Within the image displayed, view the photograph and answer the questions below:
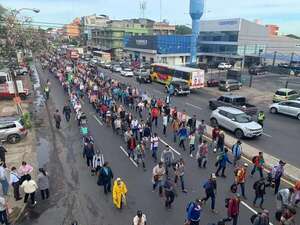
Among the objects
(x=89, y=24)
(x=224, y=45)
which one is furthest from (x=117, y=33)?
(x=89, y=24)

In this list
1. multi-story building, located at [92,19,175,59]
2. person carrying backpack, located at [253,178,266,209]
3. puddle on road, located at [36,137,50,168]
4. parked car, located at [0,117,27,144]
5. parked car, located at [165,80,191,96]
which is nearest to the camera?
person carrying backpack, located at [253,178,266,209]

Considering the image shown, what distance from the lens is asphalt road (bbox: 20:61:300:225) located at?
36.9 feet

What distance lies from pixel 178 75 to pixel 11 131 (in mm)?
25570

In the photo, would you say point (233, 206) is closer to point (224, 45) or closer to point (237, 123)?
point (237, 123)

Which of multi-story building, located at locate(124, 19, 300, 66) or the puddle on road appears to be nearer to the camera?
the puddle on road

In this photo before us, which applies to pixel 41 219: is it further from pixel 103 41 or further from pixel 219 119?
pixel 103 41

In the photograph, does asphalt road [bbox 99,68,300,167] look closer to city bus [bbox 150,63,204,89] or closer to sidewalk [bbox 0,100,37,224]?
city bus [bbox 150,63,204,89]

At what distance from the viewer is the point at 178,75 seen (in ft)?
133

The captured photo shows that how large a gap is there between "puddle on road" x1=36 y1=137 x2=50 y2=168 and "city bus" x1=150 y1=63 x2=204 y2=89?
2251cm

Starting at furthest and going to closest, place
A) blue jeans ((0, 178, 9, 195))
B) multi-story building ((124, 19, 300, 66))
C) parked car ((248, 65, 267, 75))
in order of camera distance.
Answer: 1. multi-story building ((124, 19, 300, 66))
2. parked car ((248, 65, 267, 75))
3. blue jeans ((0, 178, 9, 195))

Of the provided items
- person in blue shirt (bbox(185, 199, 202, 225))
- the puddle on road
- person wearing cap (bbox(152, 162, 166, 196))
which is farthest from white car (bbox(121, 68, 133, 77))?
Result: person in blue shirt (bbox(185, 199, 202, 225))

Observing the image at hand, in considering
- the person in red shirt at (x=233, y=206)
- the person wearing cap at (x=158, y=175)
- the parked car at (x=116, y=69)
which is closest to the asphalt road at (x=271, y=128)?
the person in red shirt at (x=233, y=206)

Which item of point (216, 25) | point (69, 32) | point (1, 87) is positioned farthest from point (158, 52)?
point (69, 32)

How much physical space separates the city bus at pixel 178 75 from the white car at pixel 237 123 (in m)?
16.6
